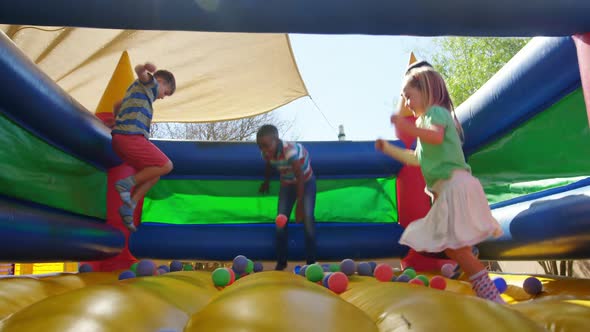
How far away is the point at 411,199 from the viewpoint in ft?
10.2

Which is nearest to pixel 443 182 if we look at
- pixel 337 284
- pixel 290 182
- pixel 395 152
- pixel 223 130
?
pixel 395 152

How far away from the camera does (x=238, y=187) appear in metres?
3.35

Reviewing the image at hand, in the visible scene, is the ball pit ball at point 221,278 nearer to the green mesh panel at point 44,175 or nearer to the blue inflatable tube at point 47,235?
the blue inflatable tube at point 47,235

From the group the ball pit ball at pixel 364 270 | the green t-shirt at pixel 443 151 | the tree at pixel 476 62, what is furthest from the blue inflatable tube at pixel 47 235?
the tree at pixel 476 62

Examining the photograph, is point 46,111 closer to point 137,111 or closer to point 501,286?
point 137,111

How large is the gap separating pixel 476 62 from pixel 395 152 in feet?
31.2

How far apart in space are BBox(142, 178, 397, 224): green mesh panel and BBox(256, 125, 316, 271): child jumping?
0.30 meters

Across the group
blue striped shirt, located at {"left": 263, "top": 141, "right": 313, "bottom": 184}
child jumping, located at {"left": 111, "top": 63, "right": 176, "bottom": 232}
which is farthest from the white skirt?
child jumping, located at {"left": 111, "top": 63, "right": 176, "bottom": 232}

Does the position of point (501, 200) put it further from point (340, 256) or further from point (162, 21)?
point (162, 21)

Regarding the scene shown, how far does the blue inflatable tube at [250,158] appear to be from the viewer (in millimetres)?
3166

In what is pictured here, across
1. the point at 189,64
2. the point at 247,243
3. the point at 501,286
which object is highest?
the point at 189,64

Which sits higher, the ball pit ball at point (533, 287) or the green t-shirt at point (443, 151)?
the green t-shirt at point (443, 151)

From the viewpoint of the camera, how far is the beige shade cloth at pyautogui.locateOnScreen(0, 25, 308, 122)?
13.0 ft

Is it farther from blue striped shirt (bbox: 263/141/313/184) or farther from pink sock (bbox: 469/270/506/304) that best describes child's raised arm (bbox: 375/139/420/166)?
blue striped shirt (bbox: 263/141/313/184)
